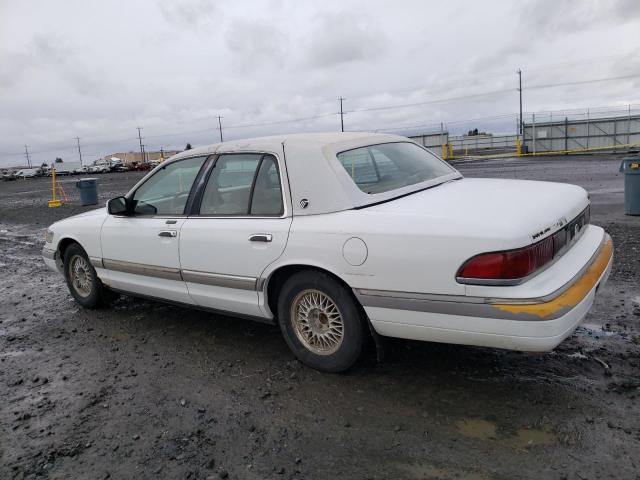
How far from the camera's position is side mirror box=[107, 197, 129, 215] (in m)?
4.86

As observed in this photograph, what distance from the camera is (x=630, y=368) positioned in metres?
3.55

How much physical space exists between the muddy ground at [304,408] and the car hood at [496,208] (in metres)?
1.06

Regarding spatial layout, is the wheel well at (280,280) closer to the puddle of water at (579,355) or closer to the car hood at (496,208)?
the car hood at (496,208)

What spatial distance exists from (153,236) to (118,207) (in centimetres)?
56

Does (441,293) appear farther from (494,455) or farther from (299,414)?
(299,414)

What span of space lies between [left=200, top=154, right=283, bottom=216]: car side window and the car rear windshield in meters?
0.56

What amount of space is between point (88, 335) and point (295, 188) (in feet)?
8.82

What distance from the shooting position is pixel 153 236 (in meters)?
4.58

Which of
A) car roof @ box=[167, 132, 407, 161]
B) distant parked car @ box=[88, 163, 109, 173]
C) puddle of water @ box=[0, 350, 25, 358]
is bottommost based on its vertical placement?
puddle of water @ box=[0, 350, 25, 358]

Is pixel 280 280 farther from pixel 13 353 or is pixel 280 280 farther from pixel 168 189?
pixel 13 353

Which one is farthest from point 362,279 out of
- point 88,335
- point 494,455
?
point 88,335

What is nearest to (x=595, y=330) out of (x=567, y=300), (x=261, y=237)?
(x=567, y=300)

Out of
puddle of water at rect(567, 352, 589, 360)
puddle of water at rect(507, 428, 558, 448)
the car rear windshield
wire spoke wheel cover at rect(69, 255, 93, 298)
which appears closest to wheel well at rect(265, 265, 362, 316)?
the car rear windshield

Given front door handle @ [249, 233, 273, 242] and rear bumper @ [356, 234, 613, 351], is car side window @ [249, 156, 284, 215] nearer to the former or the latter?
front door handle @ [249, 233, 273, 242]
